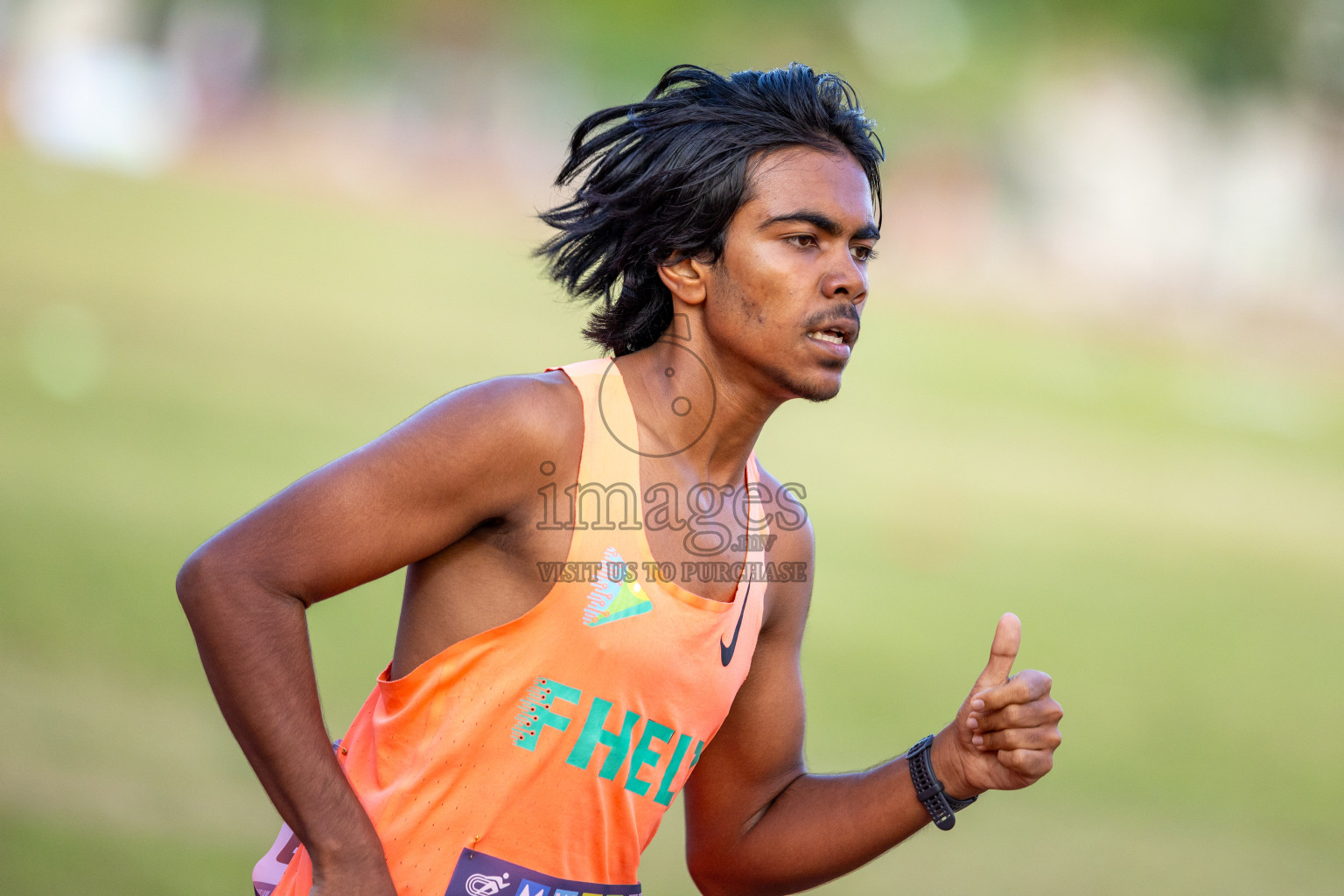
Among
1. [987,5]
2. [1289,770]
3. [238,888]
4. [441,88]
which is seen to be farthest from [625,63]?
[238,888]

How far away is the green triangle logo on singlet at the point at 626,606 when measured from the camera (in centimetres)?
250

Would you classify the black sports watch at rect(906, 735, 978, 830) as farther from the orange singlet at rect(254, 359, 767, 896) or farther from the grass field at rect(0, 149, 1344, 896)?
the grass field at rect(0, 149, 1344, 896)

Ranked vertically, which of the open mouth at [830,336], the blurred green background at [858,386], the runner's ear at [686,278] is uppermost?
the blurred green background at [858,386]

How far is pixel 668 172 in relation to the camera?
9.71ft

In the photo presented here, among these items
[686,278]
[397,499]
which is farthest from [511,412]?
[686,278]

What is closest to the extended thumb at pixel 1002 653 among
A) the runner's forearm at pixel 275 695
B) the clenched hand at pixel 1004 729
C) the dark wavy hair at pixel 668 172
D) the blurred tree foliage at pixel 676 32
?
the clenched hand at pixel 1004 729

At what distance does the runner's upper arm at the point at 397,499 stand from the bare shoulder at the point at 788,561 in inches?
27.2

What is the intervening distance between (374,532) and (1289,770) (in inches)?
321

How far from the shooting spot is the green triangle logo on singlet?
250 cm

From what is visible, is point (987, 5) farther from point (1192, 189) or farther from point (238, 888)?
point (238, 888)

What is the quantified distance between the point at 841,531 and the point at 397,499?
454 inches

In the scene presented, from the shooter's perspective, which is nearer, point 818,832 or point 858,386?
point 818,832

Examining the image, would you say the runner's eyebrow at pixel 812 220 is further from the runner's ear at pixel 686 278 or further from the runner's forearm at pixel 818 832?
the runner's forearm at pixel 818 832

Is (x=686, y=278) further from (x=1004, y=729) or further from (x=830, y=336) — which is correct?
(x=1004, y=729)
